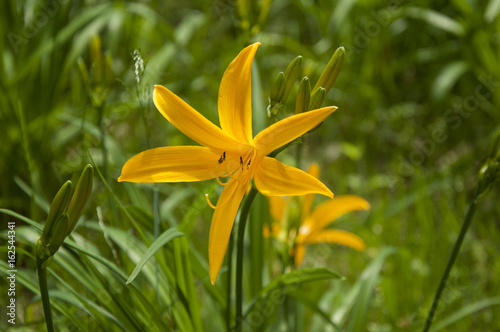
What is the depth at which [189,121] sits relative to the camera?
104 cm

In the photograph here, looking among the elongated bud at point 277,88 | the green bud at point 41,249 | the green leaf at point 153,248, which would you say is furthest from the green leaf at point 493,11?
the green bud at point 41,249

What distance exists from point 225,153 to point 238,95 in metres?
0.16

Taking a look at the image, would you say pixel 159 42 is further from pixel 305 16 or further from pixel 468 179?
pixel 468 179

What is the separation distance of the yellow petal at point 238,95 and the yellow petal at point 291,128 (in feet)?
0.30

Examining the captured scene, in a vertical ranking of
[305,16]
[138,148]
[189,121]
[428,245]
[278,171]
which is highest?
[305,16]

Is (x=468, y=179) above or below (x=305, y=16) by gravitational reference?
below

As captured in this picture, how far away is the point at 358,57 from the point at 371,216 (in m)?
1.43

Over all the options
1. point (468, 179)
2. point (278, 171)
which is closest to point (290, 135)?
point (278, 171)

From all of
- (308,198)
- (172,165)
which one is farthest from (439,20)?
(172,165)

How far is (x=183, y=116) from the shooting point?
104cm

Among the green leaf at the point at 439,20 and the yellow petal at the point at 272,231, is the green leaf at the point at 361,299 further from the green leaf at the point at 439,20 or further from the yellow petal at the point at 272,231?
the green leaf at the point at 439,20

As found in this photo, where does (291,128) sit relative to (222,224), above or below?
above

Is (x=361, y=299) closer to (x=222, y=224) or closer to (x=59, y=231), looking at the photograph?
(x=222, y=224)

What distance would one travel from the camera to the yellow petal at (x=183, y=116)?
1026 mm
